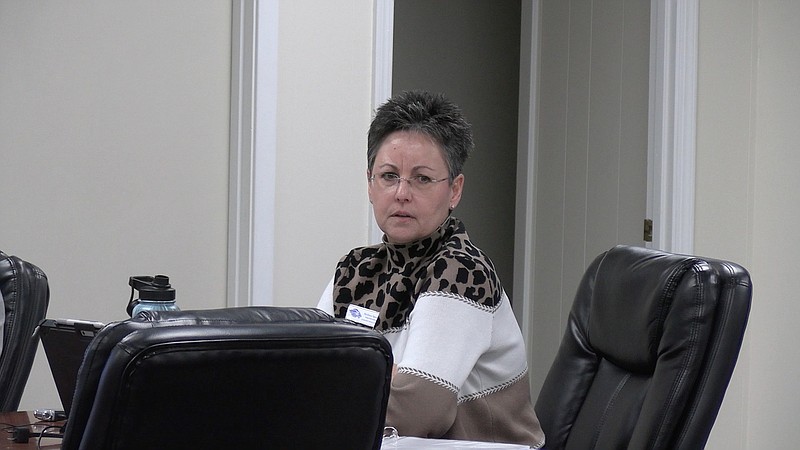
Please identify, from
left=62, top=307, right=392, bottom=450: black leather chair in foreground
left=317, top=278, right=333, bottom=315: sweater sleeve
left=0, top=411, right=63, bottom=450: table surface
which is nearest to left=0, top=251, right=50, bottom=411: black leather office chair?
left=0, top=411, right=63, bottom=450: table surface

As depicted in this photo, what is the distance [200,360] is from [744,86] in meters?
3.53

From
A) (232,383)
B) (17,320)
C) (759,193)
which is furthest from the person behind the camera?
(759,193)

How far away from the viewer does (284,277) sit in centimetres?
282

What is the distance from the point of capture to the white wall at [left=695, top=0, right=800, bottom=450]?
12.4 feet

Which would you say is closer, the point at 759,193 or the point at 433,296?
the point at 433,296

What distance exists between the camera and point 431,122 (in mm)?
1860

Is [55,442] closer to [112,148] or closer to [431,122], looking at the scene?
[431,122]

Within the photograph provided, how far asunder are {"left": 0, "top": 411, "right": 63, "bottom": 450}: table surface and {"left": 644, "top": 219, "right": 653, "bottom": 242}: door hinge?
8.26 ft

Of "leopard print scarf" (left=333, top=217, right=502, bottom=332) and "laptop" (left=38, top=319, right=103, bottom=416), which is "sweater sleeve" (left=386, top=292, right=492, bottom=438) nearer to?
"leopard print scarf" (left=333, top=217, right=502, bottom=332)

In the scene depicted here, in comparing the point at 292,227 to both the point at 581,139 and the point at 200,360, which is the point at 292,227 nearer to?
the point at 581,139

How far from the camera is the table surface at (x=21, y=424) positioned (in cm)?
145

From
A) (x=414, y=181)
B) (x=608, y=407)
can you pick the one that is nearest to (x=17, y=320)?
(x=414, y=181)

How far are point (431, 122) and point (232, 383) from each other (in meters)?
1.21

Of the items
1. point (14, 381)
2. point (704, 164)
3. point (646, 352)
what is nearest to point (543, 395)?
point (646, 352)
